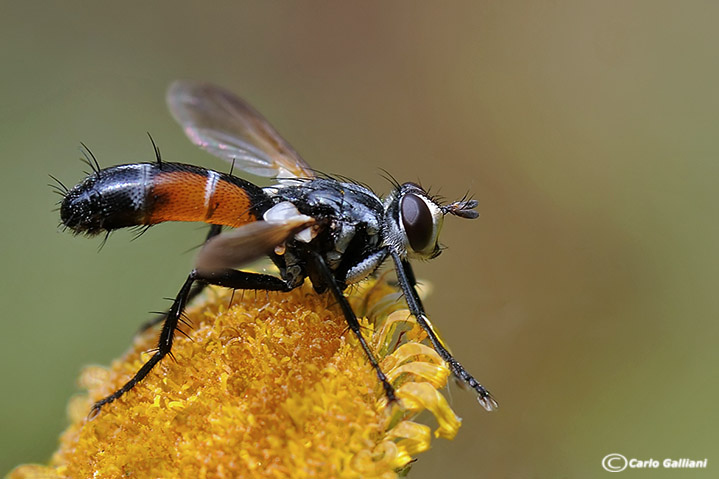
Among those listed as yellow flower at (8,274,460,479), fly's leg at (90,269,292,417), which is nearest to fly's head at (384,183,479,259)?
yellow flower at (8,274,460,479)

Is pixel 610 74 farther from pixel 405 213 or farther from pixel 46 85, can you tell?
pixel 46 85

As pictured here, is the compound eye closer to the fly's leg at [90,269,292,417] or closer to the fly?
the fly

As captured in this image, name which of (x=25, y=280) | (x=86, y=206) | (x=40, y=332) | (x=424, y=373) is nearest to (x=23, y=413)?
(x=40, y=332)

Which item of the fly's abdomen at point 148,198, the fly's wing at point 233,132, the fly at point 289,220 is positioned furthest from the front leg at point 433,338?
the fly's wing at point 233,132

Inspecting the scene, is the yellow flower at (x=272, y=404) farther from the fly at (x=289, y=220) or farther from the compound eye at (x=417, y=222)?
the compound eye at (x=417, y=222)

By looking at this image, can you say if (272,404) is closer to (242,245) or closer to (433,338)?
(242,245)

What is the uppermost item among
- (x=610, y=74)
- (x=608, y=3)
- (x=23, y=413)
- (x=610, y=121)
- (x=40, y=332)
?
(x=608, y=3)
